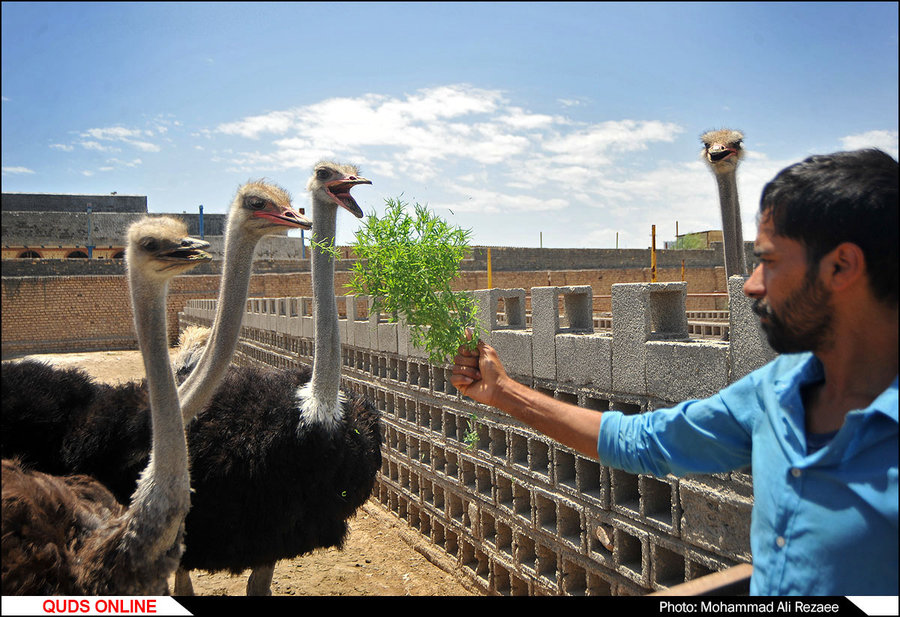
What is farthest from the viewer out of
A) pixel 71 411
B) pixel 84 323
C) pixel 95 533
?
pixel 84 323

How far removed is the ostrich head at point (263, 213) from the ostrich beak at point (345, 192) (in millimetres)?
234

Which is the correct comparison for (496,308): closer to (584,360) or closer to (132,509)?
(584,360)

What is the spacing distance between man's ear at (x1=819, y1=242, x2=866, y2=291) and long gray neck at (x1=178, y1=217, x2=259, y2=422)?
9.74 ft

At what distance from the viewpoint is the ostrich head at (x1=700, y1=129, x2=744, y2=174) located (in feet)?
14.4

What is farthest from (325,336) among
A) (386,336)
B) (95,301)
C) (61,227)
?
(61,227)

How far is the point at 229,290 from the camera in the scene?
365cm

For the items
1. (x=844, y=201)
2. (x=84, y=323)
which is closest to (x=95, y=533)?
(x=844, y=201)

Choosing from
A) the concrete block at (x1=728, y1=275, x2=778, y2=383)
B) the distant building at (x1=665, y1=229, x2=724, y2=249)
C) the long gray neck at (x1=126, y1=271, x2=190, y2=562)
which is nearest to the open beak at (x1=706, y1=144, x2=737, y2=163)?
the concrete block at (x1=728, y1=275, x2=778, y2=383)

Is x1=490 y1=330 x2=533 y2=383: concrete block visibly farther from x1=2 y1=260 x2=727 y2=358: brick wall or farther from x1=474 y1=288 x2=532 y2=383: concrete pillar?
x1=2 y1=260 x2=727 y2=358: brick wall

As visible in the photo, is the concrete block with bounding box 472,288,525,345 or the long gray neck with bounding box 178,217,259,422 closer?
the long gray neck with bounding box 178,217,259,422

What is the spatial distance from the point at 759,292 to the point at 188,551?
359cm

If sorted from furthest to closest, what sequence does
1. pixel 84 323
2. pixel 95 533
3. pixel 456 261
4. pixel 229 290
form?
pixel 84 323 < pixel 229 290 < pixel 95 533 < pixel 456 261

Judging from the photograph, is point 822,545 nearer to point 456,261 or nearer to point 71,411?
point 456,261

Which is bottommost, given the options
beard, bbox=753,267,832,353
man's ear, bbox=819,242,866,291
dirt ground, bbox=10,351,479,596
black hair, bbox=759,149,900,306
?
dirt ground, bbox=10,351,479,596
